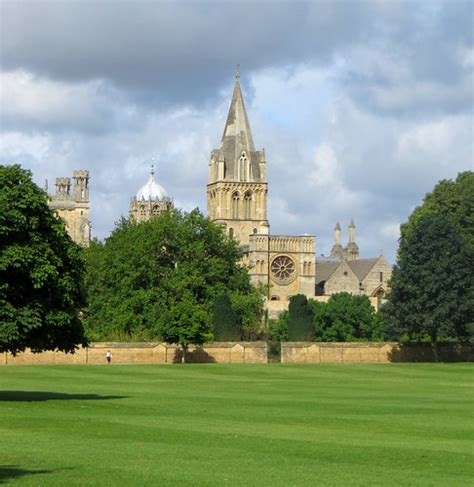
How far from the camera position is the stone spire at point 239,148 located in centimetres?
15712

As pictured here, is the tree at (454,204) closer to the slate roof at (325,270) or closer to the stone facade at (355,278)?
the stone facade at (355,278)

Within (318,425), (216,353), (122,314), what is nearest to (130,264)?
(122,314)

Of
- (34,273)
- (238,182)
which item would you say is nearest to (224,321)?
(34,273)

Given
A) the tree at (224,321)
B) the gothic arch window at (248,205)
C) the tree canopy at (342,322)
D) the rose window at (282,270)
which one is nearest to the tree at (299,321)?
the tree canopy at (342,322)

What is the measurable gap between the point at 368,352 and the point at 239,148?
231 ft

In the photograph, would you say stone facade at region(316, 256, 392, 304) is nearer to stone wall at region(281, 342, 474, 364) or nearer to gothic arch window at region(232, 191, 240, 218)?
gothic arch window at region(232, 191, 240, 218)

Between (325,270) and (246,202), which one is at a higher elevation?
(246,202)

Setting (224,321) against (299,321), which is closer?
(224,321)

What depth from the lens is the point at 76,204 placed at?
160m

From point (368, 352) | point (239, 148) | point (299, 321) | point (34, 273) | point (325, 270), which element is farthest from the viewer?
point (325, 270)

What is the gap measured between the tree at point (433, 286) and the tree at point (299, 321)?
1314cm

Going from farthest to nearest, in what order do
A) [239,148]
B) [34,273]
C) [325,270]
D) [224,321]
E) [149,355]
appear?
[325,270] < [239,148] < [224,321] < [149,355] < [34,273]

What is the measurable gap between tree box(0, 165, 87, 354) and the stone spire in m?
116

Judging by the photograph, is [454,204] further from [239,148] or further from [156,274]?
[239,148]
